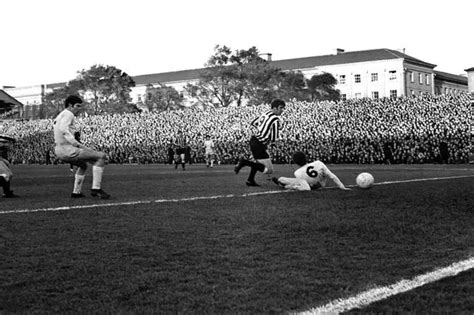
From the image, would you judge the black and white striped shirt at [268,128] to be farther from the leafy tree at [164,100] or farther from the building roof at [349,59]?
the building roof at [349,59]

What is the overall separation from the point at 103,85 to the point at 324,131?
46832mm

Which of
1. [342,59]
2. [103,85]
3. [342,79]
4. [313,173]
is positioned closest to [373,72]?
[342,79]

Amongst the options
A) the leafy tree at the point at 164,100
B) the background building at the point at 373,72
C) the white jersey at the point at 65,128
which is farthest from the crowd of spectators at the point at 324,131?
the background building at the point at 373,72

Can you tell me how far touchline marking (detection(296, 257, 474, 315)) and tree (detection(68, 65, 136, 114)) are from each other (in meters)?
75.4

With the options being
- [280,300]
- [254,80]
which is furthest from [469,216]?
[254,80]

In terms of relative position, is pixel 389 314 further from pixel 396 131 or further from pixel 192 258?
pixel 396 131

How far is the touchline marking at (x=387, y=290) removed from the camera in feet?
12.8

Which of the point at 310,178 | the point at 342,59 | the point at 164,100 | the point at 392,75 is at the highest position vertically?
the point at 342,59

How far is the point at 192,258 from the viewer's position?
5598mm

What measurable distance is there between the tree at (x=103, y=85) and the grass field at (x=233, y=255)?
70905 mm

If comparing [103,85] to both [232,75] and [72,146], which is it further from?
[72,146]

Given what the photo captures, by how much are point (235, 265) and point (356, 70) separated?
107 meters

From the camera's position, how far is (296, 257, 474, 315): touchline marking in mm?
3916

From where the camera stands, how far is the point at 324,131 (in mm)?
38125
